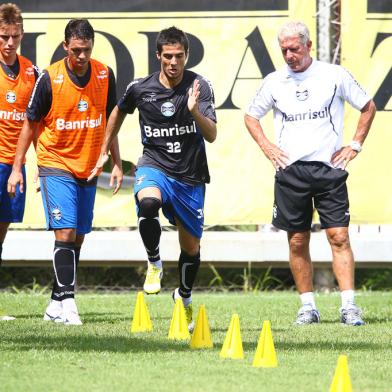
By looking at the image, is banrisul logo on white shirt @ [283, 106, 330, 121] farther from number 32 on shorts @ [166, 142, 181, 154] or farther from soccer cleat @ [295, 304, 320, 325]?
soccer cleat @ [295, 304, 320, 325]

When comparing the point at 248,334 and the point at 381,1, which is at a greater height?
the point at 381,1

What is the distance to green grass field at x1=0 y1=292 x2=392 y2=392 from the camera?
6.21m

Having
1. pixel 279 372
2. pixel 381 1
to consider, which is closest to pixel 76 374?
pixel 279 372

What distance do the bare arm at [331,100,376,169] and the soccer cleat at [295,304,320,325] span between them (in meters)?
1.15

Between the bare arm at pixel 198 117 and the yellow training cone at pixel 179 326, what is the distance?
4.03ft

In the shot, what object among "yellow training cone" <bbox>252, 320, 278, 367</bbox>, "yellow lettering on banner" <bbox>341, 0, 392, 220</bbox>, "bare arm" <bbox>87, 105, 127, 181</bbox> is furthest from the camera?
"yellow lettering on banner" <bbox>341, 0, 392, 220</bbox>

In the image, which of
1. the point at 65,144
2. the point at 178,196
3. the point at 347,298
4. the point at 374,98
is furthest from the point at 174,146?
the point at 374,98

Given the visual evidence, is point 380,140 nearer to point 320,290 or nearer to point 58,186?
point 320,290

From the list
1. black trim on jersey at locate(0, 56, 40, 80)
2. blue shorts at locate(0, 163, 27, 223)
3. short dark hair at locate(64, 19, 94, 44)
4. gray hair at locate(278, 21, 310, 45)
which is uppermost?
gray hair at locate(278, 21, 310, 45)

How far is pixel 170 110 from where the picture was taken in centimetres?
878

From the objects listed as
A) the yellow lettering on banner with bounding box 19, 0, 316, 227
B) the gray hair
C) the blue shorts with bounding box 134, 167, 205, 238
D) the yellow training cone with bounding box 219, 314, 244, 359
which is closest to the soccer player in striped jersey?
the blue shorts with bounding box 134, 167, 205, 238

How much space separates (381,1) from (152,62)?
2408 millimetres

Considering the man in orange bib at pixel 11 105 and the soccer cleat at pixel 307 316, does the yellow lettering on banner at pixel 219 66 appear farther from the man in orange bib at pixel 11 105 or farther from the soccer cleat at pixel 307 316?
the soccer cleat at pixel 307 316

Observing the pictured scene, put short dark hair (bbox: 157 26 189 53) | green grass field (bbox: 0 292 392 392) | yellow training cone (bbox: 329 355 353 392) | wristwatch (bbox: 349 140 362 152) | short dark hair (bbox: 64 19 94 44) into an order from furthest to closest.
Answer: wristwatch (bbox: 349 140 362 152) < short dark hair (bbox: 64 19 94 44) < short dark hair (bbox: 157 26 189 53) < green grass field (bbox: 0 292 392 392) < yellow training cone (bbox: 329 355 353 392)
